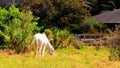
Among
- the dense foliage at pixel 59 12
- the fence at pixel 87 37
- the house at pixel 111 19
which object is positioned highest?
the dense foliage at pixel 59 12

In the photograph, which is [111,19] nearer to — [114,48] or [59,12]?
[59,12]

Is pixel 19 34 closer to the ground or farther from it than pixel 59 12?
farther from it

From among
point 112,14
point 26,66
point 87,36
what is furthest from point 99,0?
point 26,66

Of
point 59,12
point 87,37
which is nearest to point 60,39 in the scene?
point 87,37

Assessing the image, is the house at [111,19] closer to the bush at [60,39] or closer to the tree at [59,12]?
the tree at [59,12]

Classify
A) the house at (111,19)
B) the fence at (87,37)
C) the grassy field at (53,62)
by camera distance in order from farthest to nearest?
the house at (111,19) → the fence at (87,37) → the grassy field at (53,62)

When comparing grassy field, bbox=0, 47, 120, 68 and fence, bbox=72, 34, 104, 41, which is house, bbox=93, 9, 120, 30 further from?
grassy field, bbox=0, 47, 120, 68

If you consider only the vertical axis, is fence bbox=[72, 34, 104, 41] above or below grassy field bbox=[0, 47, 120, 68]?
below

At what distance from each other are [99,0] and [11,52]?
129 ft

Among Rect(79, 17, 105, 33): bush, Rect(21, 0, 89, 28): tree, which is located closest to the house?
Rect(79, 17, 105, 33): bush

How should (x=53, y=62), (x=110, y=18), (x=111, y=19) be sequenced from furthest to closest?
(x=110, y=18) < (x=111, y=19) < (x=53, y=62)

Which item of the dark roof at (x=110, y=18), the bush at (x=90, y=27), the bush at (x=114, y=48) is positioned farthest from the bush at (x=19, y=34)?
the dark roof at (x=110, y=18)

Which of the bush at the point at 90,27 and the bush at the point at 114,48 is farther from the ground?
the bush at the point at 114,48

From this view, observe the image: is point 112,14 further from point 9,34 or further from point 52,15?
point 9,34
